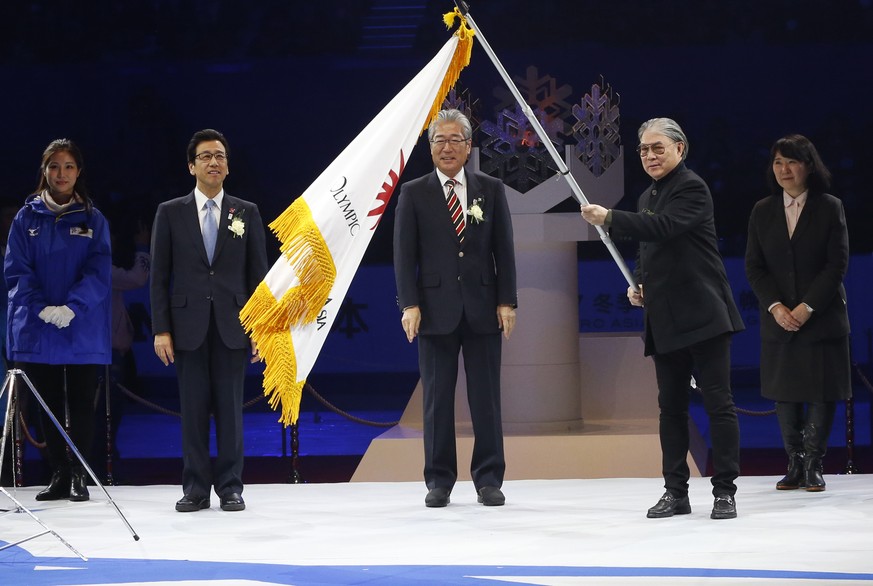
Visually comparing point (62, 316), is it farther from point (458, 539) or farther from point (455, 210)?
point (458, 539)

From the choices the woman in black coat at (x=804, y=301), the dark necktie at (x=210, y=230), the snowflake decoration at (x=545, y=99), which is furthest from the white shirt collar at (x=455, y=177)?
the snowflake decoration at (x=545, y=99)

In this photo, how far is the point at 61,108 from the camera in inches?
369

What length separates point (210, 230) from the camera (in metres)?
4.44

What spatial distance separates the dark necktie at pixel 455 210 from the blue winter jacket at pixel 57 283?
55.8 inches

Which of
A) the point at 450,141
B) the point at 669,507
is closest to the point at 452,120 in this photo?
the point at 450,141

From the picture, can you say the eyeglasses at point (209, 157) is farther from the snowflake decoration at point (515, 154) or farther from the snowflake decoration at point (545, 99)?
the snowflake decoration at point (545, 99)

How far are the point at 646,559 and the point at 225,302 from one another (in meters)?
1.86

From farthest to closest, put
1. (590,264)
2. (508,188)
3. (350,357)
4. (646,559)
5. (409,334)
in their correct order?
(350,357) < (590,264) < (508,188) < (409,334) < (646,559)

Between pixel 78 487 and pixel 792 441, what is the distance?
9.25 ft

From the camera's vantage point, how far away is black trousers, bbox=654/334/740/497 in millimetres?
3969

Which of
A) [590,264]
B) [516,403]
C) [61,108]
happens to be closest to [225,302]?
[516,403]

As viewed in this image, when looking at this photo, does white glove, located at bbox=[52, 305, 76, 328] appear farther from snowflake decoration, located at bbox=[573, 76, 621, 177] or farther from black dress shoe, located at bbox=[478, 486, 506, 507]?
snowflake decoration, located at bbox=[573, 76, 621, 177]

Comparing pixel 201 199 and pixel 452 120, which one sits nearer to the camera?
pixel 452 120

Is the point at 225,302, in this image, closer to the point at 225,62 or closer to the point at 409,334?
the point at 409,334
